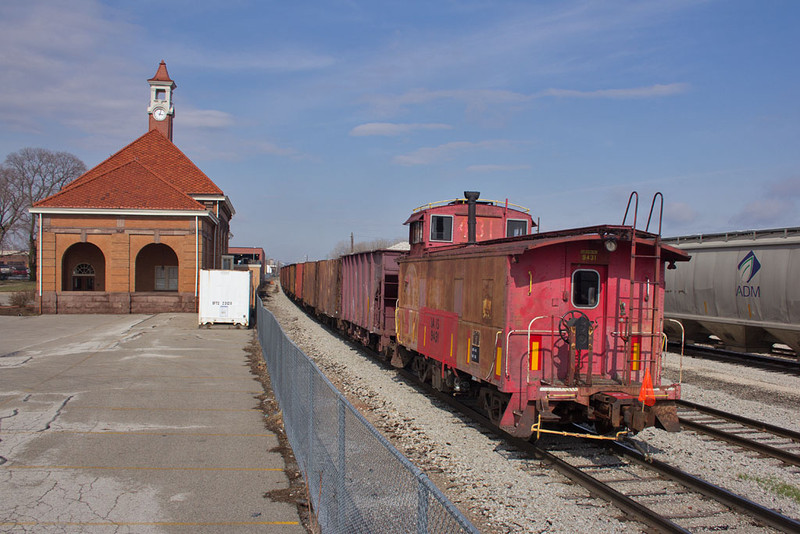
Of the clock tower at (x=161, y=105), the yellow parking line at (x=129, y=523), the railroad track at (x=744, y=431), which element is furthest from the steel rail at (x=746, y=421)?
the clock tower at (x=161, y=105)

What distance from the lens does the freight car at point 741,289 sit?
54.3 ft

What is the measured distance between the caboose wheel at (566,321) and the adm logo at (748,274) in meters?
11.8

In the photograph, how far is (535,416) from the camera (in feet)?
27.1

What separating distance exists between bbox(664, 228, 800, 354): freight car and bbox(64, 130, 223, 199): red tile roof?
33.6 metres

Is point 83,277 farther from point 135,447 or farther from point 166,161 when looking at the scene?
point 135,447

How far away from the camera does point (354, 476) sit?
482cm

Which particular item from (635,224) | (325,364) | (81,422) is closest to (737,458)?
(635,224)

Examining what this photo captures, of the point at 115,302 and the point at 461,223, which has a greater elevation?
the point at 461,223

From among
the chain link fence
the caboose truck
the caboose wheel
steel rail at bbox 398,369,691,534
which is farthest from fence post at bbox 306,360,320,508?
the caboose wheel

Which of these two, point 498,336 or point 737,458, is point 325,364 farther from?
point 737,458

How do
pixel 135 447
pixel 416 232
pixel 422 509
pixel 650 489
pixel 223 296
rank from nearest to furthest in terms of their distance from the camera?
1. pixel 422 509
2. pixel 650 489
3. pixel 135 447
4. pixel 416 232
5. pixel 223 296

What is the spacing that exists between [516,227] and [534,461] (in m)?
6.84

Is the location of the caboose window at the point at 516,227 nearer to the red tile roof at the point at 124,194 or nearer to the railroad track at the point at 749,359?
the railroad track at the point at 749,359

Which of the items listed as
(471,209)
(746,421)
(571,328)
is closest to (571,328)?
(571,328)
